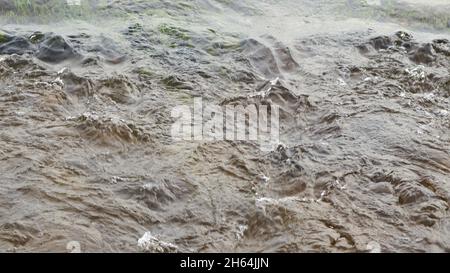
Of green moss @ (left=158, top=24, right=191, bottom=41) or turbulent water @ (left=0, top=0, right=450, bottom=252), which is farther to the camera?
green moss @ (left=158, top=24, right=191, bottom=41)

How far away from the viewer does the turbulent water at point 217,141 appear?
143 inches

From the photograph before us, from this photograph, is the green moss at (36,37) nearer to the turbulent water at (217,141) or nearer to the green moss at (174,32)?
the turbulent water at (217,141)

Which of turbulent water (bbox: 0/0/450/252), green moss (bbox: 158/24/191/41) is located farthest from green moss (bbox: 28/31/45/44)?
green moss (bbox: 158/24/191/41)

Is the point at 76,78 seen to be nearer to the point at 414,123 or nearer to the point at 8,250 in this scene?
the point at 8,250

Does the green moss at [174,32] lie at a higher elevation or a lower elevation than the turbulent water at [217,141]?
lower

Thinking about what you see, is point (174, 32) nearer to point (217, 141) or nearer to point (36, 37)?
point (36, 37)

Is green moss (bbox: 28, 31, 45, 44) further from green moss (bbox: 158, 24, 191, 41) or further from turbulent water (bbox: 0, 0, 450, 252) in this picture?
green moss (bbox: 158, 24, 191, 41)

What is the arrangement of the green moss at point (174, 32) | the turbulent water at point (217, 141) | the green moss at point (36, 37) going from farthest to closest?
1. the green moss at point (174, 32)
2. the green moss at point (36, 37)
3. the turbulent water at point (217, 141)

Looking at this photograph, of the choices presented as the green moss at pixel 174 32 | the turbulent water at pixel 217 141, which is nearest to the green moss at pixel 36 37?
the turbulent water at pixel 217 141

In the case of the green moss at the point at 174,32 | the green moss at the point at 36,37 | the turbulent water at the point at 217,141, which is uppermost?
the turbulent water at the point at 217,141

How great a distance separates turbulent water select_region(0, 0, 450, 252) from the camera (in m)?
3.64

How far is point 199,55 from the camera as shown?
6.86 m

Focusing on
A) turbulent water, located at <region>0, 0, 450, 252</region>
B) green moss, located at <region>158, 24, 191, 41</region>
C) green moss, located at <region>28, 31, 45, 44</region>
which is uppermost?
turbulent water, located at <region>0, 0, 450, 252</region>

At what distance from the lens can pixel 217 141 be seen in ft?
15.9
